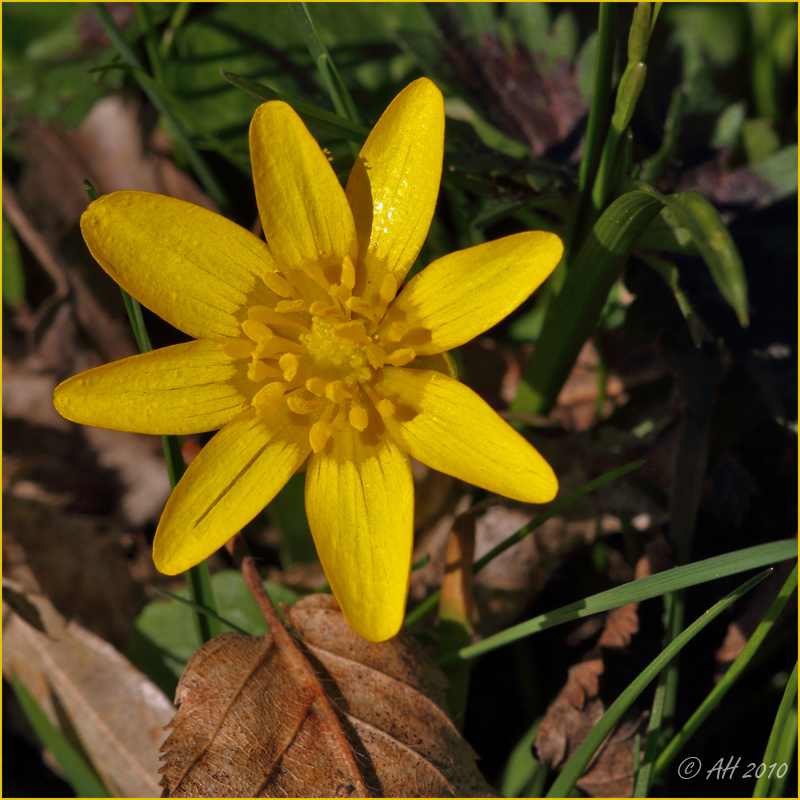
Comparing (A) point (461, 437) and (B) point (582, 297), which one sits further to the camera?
(B) point (582, 297)

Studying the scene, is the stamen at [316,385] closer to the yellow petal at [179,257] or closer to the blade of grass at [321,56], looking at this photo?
the yellow petal at [179,257]

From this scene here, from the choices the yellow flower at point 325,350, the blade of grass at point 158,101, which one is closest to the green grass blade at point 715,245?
the yellow flower at point 325,350

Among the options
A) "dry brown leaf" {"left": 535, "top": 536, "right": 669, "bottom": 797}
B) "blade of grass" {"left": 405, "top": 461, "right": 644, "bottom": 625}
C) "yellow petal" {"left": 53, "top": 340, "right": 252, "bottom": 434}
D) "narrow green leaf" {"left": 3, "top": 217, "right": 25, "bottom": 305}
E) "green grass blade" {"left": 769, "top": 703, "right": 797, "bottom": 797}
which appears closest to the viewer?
"yellow petal" {"left": 53, "top": 340, "right": 252, "bottom": 434}

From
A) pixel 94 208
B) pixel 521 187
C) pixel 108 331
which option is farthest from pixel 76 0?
pixel 521 187

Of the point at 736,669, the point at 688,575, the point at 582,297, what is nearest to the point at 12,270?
the point at 582,297

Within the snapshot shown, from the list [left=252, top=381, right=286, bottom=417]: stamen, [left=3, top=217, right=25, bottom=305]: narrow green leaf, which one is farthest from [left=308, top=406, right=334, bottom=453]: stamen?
[left=3, top=217, right=25, bottom=305]: narrow green leaf

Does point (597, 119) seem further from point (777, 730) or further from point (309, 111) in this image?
point (777, 730)

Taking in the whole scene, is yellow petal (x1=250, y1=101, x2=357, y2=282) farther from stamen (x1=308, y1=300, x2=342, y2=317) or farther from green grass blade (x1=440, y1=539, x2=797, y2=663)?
green grass blade (x1=440, y1=539, x2=797, y2=663)
